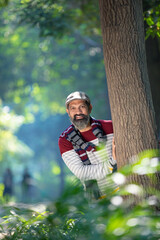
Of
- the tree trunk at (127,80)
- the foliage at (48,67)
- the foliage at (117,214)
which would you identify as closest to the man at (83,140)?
the tree trunk at (127,80)

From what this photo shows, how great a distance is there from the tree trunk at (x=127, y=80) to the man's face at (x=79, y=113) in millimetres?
754

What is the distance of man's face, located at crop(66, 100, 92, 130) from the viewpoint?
4566 mm

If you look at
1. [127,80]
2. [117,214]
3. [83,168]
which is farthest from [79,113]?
[117,214]

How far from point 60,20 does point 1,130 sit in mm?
12763

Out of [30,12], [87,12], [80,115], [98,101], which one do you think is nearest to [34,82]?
[98,101]

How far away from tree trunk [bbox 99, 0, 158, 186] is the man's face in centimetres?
75

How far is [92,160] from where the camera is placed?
452 cm

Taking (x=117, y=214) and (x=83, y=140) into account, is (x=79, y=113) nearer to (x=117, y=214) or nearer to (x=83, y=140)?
(x=83, y=140)

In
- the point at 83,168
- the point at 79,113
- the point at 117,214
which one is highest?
the point at 79,113

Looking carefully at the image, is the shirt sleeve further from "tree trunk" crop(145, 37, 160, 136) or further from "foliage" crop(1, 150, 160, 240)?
"tree trunk" crop(145, 37, 160, 136)

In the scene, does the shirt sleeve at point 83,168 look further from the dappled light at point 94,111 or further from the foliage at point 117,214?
the foliage at point 117,214

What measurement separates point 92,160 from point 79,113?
21.8 inches

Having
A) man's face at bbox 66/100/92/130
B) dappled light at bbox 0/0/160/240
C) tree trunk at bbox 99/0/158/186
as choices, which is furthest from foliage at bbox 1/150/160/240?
man's face at bbox 66/100/92/130

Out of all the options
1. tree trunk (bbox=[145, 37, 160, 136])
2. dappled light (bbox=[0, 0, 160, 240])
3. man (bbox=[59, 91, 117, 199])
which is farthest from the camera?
tree trunk (bbox=[145, 37, 160, 136])
